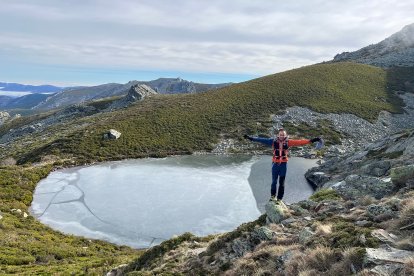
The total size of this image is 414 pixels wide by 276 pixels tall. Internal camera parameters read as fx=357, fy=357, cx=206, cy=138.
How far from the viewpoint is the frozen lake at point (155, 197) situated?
101 ft

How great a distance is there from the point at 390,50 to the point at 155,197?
169m

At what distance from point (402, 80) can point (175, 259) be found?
372ft

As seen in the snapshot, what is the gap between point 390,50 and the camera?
170m

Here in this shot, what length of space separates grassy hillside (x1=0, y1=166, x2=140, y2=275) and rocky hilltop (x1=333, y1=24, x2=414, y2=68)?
13615 centimetres

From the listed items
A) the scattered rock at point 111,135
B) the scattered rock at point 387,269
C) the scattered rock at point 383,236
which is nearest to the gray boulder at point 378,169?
the scattered rock at point 383,236

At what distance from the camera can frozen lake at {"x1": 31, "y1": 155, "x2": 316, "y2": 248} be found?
1207 inches

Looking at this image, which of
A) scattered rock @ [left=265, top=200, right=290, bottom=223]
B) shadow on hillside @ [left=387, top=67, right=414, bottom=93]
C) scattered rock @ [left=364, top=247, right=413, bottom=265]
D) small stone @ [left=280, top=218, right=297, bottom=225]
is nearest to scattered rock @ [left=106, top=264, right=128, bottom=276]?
scattered rock @ [left=265, top=200, right=290, bottom=223]

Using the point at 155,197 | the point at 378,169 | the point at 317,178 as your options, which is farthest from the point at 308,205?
the point at 317,178

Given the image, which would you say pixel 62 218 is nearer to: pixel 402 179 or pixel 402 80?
pixel 402 179

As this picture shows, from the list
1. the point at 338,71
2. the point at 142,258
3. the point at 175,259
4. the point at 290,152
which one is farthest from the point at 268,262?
the point at 338,71

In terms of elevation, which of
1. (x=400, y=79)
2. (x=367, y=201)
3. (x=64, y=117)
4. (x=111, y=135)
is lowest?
(x=111, y=135)

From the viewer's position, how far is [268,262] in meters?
12.4

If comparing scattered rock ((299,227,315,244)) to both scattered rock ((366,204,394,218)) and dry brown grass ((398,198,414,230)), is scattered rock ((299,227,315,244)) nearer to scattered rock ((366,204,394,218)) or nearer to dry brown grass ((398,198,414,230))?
scattered rock ((366,204,394,218))

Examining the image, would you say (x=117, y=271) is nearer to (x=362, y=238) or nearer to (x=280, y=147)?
(x=280, y=147)
